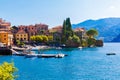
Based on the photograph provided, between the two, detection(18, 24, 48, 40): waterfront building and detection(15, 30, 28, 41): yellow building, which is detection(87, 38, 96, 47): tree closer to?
detection(18, 24, 48, 40): waterfront building

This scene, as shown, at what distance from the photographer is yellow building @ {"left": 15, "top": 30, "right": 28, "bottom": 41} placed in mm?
177387

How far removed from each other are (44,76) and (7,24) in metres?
127

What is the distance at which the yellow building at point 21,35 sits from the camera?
582 ft

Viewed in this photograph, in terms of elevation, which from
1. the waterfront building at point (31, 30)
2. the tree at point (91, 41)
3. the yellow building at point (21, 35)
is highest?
the waterfront building at point (31, 30)

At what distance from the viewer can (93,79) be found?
51.4 metres

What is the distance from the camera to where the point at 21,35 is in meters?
179

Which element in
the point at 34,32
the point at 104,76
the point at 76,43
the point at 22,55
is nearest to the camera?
the point at 104,76

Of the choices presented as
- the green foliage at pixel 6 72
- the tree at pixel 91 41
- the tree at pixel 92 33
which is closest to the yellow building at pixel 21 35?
the tree at pixel 91 41

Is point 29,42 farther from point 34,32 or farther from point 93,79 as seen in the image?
point 93,79

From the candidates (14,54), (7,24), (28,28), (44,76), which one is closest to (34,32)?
(28,28)

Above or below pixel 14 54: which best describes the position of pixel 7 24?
above

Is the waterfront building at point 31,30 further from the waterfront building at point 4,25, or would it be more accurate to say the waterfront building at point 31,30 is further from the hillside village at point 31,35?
the waterfront building at point 4,25

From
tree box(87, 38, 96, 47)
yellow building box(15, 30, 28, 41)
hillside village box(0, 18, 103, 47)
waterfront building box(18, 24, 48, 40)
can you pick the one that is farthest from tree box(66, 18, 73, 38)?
waterfront building box(18, 24, 48, 40)

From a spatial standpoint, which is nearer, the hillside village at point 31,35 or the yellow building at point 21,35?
the hillside village at point 31,35
